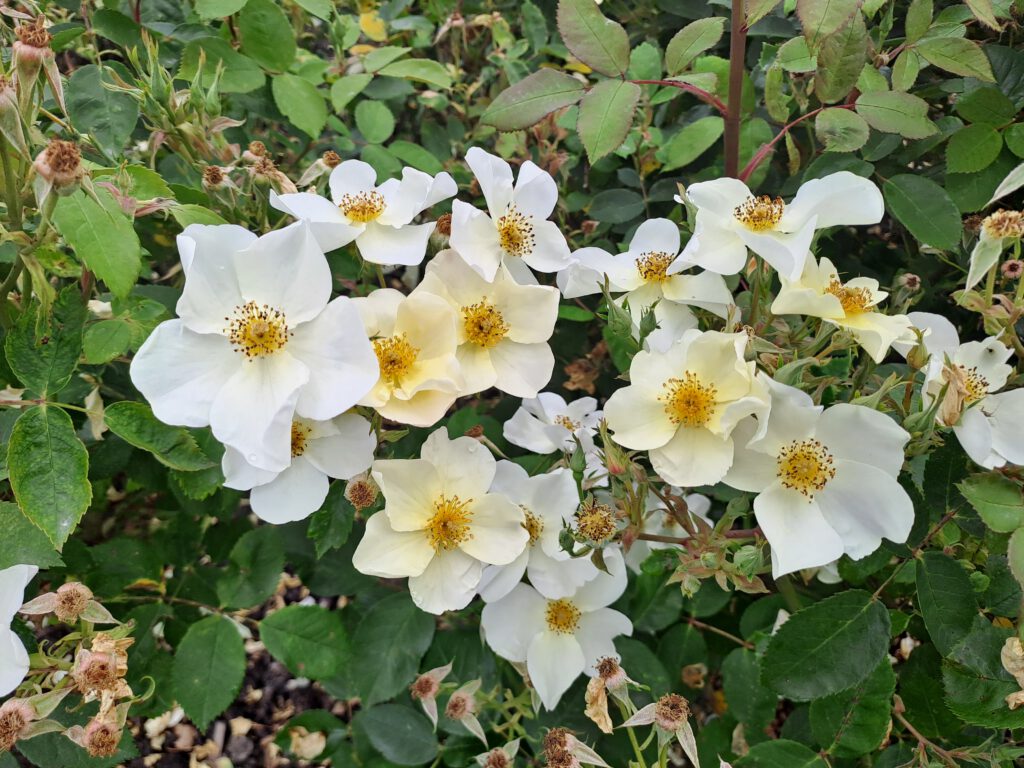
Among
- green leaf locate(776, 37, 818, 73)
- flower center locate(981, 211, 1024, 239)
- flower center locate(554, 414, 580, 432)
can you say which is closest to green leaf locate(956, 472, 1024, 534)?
flower center locate(981, 211, 1024, 239)

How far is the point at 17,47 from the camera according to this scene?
3.31 feet

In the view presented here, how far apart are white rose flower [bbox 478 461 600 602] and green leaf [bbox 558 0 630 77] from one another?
695 millimetres

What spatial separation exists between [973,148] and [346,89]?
1324 millimetres

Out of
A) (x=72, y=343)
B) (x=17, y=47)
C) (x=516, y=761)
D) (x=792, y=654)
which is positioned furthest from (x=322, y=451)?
(x=516, y=761)

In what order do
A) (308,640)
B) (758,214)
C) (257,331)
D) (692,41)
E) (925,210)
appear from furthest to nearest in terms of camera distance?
(308,640) < (925,210) < (692,41) < (758,214) < (257,331)

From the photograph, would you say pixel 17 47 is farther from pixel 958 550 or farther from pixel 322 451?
pixel 958 550

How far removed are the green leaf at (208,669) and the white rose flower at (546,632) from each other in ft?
1.93

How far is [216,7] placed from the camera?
1642mm

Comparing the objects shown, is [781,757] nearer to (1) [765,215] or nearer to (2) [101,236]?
(1) [765,215]

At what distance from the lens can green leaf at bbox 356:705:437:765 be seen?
166 cm

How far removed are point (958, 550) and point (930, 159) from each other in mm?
1001

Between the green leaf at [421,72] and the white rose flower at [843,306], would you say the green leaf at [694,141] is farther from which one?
the white rose flower at [843,306]

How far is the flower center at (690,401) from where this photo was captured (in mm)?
1097

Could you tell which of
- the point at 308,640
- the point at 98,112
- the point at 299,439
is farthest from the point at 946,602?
the point at 98,112
